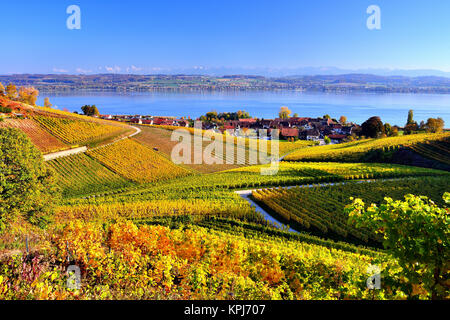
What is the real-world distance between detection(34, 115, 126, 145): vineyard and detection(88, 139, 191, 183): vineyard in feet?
8.87

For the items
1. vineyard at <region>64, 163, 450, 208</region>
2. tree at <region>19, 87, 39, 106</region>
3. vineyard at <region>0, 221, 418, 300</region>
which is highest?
tree at <region>19, 87, 39, 106</region>

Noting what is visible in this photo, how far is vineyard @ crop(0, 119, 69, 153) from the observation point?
34.8 m

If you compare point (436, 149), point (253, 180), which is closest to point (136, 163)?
point (253, 180)

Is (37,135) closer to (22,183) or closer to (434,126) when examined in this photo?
(22,183)

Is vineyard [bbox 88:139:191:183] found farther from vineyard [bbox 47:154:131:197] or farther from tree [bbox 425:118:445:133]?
tree [bbox 425:118:445:133]

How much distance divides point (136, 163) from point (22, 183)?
2347 centimetres

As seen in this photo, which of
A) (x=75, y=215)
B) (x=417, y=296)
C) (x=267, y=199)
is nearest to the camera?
(x=417, y=296)

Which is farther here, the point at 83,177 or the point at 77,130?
the point at 77,130

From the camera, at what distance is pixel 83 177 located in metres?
30.6

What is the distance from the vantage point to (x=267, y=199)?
2462 centimetres

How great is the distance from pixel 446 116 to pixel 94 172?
166 m

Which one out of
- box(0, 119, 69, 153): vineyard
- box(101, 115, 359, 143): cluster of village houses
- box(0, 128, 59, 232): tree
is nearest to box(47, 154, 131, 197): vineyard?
box(0, 119, 69, 153): vineyard
